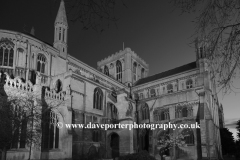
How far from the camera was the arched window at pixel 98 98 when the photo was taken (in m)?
33.9

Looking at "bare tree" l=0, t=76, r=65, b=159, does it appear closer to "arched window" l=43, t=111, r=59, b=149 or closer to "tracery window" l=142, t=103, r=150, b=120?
"arched window" l=43, t=111, r=59, b=149

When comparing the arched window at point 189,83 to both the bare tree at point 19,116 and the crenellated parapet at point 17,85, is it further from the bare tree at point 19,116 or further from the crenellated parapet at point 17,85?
the crenellated parapet at point 17,85

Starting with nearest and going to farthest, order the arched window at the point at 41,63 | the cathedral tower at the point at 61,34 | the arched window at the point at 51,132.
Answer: the arched window at the point at 51,132 → the arched window at the point at 41,63 → the cathedral tower at the point at 61,34

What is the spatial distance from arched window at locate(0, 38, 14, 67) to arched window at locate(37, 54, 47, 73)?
357 cm

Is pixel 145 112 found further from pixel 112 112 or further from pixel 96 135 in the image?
pixel 96 135

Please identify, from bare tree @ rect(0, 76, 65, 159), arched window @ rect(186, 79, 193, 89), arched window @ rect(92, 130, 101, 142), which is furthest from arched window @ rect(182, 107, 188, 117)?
bare tree @ rect(0, 76, 65, 159)

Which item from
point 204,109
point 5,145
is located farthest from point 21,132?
point 204,109

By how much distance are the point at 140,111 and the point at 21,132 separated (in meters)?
28.4

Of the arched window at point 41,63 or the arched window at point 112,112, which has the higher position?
the arched window at point 41,63

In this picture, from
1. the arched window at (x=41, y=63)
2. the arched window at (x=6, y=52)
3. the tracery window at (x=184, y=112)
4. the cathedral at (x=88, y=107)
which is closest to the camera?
the cathedral at (x=88, y=107)

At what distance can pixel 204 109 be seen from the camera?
109 ft

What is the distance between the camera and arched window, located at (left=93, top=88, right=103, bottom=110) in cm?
3388

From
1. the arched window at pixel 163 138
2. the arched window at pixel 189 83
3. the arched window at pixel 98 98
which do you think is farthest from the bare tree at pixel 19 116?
the arched window at pixel 189 83

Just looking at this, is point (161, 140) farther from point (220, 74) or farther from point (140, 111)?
point (220, 74)
